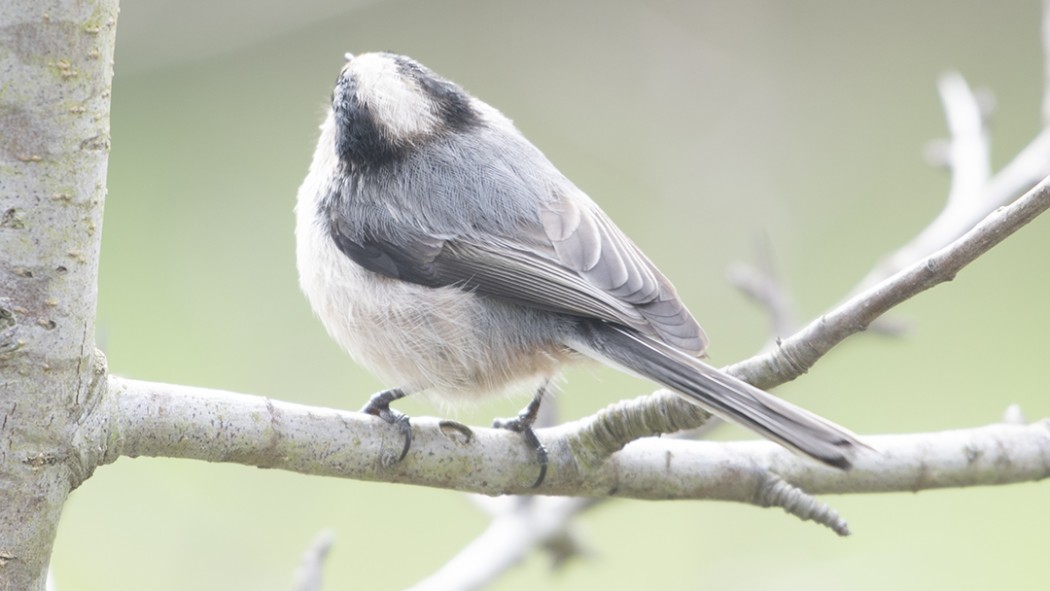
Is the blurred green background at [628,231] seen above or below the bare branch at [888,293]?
above

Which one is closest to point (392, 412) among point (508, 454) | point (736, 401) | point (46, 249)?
point (508, 454)

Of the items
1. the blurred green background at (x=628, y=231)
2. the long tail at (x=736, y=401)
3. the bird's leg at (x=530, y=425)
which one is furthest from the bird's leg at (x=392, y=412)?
the blurred green background at (x=628, y=231)

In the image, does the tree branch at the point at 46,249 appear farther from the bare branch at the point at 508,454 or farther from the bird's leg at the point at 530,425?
the bird's leg at the point at 530,425

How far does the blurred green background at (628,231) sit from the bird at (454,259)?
47.9 inches

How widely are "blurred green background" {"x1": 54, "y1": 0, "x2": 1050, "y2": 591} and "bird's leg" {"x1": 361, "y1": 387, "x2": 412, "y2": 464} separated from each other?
4.10 feet

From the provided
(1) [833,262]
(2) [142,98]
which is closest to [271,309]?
(2) [142,98]

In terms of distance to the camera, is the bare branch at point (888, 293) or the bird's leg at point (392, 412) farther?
the bird's leg at point (392, 412)

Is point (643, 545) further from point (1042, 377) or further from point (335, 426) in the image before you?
point (335, 426)

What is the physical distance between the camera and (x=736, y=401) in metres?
1.50

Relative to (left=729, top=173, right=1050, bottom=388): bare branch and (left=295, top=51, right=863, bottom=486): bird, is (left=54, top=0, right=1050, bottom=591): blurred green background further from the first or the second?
(left=729, top=173, right=1050, bottom=388): bare branch

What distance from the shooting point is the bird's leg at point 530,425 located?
1.74m

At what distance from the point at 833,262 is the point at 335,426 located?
11.1 ft

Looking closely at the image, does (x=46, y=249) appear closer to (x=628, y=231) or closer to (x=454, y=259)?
(x=454, y=259)

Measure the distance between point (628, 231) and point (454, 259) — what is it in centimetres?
255
